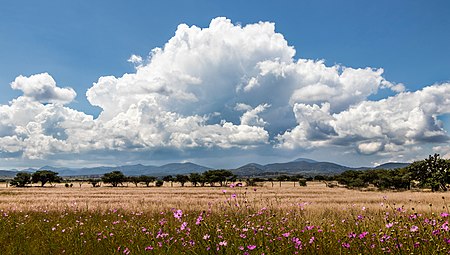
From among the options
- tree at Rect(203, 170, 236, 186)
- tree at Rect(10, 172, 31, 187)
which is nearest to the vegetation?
tree at Rect(203, 170, 236, 186)

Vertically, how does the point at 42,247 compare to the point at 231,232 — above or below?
below

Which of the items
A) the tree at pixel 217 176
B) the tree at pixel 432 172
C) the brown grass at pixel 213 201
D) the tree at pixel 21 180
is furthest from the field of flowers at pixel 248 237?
the tree at pixel 21 180

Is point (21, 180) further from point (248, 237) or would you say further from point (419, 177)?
point (248, 237)

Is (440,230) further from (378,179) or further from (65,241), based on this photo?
(378,179)

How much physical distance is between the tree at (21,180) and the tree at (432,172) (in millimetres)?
113777

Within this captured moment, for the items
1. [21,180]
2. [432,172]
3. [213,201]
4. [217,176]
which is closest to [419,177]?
[432,172]

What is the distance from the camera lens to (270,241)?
5301 mm

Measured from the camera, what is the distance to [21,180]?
354 feet

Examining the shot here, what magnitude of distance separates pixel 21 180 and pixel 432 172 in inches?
4609

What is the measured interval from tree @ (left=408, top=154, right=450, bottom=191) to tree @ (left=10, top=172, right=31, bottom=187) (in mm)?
113777

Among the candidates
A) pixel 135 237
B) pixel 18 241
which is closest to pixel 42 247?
pixel 18 241

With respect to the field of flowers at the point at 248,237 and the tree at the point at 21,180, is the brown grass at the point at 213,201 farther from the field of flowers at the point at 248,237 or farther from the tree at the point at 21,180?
the tree at the point at 21,180

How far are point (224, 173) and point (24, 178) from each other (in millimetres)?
65754

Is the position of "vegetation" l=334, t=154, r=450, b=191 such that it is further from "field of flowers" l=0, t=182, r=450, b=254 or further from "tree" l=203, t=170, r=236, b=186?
"field of flowers" l=0, t=182, r=450, b=254
